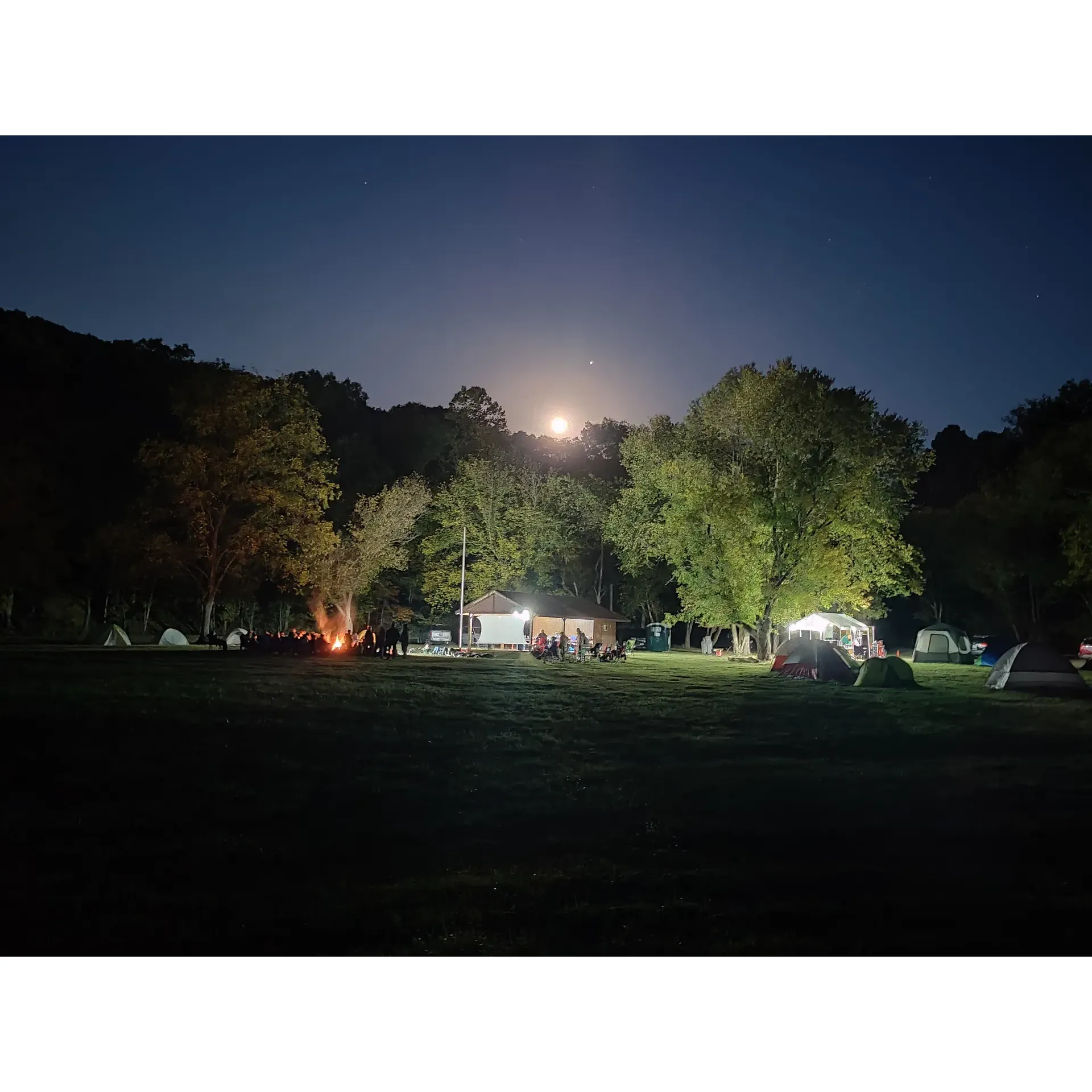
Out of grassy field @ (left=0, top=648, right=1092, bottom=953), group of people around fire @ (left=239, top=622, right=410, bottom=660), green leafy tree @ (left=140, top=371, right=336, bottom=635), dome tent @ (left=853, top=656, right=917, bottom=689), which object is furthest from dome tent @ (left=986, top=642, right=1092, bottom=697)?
green leafy tree @ (left=140, top=371, right=336, bottom=635)

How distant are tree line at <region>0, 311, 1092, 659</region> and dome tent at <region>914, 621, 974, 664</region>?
122 inches

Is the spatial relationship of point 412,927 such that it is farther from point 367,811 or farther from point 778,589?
point 778,589

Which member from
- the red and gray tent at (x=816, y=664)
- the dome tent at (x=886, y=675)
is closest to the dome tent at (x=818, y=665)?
the red and gray tent at (x=816, y=664)

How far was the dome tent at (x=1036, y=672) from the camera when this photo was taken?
27.5m

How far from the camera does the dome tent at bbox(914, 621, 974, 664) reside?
170 ft

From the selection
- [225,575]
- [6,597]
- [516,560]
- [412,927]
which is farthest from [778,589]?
[412,927]

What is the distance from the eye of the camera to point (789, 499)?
159 feet

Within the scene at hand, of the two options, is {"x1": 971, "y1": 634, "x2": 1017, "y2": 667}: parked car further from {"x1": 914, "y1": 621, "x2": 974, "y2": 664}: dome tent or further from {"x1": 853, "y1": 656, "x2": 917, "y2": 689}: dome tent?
{"x1": 853, "y1": 656, "x2": 917, "y2": 689}: dome tent

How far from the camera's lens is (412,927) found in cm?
609

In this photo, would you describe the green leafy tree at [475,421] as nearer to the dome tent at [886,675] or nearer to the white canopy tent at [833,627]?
the white canopy tent at [833,627]

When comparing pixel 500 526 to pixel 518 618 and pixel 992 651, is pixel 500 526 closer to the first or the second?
pixel 518 618

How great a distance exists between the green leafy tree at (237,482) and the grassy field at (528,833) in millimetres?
32193

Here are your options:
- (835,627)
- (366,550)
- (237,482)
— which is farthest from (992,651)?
(237,482)

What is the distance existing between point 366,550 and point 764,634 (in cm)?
2350
